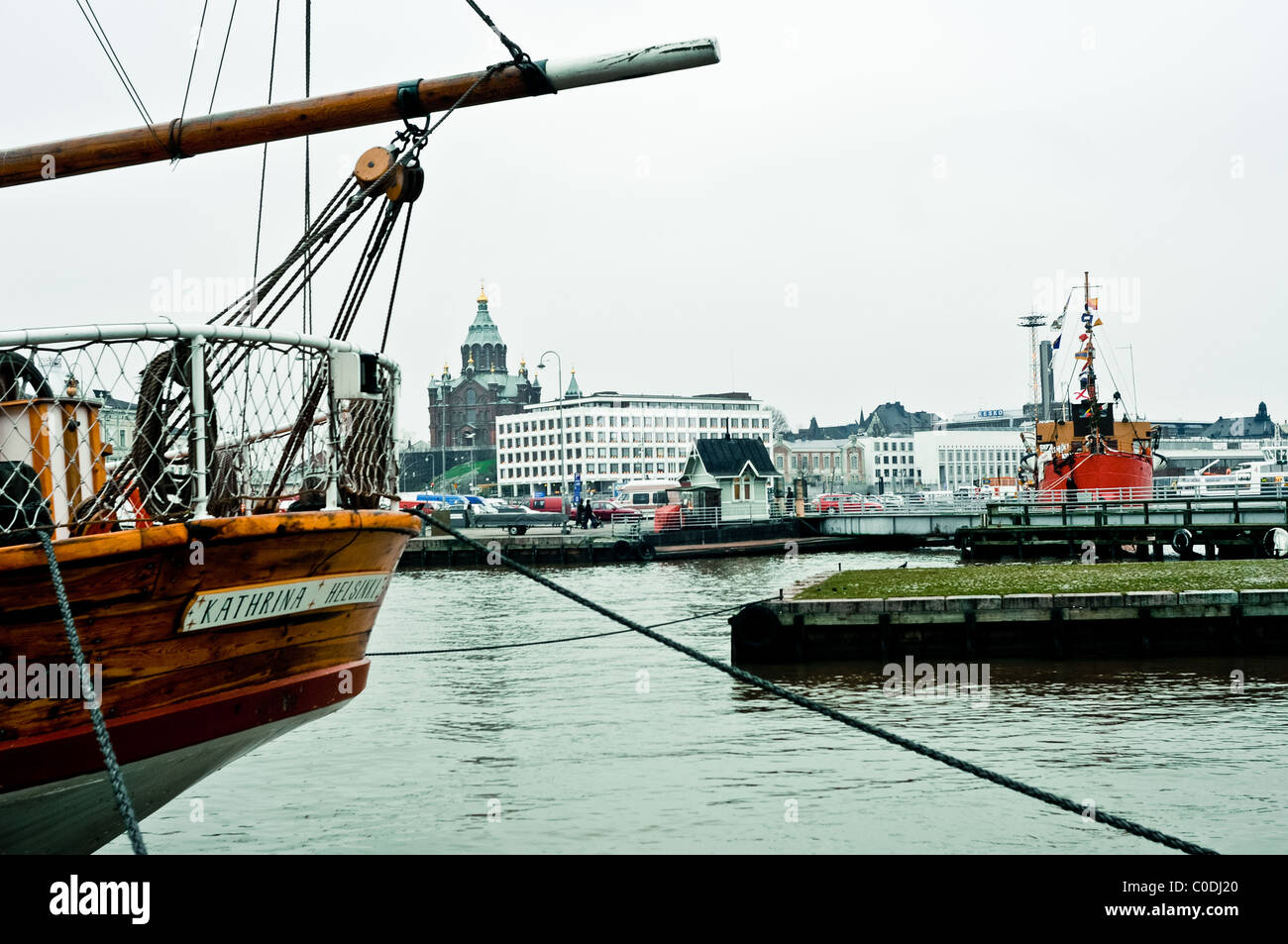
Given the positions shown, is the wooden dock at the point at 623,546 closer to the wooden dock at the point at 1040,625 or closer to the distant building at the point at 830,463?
the wooden dock at the point at 1040,625

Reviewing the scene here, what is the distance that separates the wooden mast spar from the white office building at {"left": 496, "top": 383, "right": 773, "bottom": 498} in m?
165

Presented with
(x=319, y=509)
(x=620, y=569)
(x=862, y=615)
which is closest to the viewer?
(x=319, y=509)

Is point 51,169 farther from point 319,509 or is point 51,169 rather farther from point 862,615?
point 862,615

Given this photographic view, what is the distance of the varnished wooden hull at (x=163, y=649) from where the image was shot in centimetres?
687

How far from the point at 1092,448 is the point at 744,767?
4832cm

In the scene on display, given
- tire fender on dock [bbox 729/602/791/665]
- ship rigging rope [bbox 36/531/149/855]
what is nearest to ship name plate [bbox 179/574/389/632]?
ship rigging rope [bbox 36/531/149/855]

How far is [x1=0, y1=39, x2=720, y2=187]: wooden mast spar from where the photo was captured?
10.9 m

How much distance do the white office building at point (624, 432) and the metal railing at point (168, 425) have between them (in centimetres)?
16802

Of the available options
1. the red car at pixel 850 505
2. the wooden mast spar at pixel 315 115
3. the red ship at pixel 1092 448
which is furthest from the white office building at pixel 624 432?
the wooden mast spar at pixel 315 115

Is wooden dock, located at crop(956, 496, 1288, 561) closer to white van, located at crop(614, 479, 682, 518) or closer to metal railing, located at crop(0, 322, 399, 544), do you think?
metal railing, located at crop(0, 322, 399, 544)

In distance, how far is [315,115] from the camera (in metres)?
11.6
